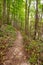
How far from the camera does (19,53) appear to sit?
9.65m

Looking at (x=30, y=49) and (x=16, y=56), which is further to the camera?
(x=30, y=49)

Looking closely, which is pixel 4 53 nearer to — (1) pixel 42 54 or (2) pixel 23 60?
(2) pixel 23 60

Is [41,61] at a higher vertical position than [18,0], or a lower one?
lower

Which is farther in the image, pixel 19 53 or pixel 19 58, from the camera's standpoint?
pixel 19 53

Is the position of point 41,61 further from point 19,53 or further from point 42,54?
point 19,53

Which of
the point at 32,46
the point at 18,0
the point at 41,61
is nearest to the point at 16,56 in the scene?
the point at 41,61

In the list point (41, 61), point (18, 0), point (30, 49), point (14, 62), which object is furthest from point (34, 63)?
point (18, 0)

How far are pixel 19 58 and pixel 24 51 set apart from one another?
1.46 m

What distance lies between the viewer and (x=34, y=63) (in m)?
8.09

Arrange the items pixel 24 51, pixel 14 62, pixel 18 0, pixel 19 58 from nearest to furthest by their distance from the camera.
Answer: pixel 14 62 → pixel 19 58 → pixel 24 51 → pixel 18 0

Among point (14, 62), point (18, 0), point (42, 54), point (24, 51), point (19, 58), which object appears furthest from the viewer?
point (18, 0)

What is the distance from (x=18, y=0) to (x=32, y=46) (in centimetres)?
1348

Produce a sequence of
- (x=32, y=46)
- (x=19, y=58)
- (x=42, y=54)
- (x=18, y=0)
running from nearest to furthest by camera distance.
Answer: (x=19, y=58)
(x=42, y=54)
(x=32, y=46)
(x=18, y=0)

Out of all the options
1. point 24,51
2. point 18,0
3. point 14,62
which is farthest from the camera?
point 18,0
